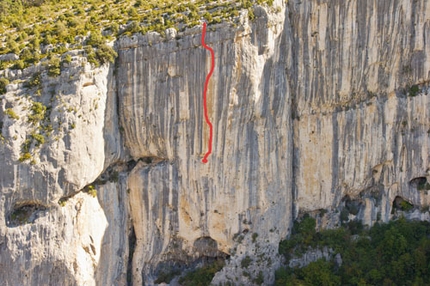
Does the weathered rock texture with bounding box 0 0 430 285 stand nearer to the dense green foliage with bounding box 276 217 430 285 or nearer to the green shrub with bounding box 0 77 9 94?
the green shrub with bounding box 0 77 9 94

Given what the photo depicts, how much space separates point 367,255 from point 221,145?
32.3ft

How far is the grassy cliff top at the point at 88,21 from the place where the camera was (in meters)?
25.5

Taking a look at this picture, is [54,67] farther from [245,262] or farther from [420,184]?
[420,184]

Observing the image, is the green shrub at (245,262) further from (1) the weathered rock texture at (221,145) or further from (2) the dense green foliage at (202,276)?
(2) the dense green foliage at (202,276)

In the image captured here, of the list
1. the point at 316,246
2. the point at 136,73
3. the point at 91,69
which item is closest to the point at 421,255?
the point at 316,246

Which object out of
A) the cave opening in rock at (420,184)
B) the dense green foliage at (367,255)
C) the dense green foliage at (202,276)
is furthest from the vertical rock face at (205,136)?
the cave opening in rock at (420,184)

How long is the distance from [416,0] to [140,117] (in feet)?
49.8

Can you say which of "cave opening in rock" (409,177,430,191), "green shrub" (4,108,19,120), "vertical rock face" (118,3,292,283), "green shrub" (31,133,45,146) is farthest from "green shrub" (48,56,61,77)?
"cave opening in rock" (409,177,430,191)

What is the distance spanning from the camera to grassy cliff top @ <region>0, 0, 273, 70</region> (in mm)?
25547

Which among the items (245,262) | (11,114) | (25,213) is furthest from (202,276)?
(11,114)

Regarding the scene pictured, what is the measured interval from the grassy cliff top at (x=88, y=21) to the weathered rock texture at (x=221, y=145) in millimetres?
738

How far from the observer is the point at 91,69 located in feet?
84.2

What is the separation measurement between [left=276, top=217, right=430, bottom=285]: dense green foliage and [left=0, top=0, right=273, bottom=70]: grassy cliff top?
41.4 ft

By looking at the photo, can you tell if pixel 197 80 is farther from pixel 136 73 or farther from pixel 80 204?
pixel 80 204
